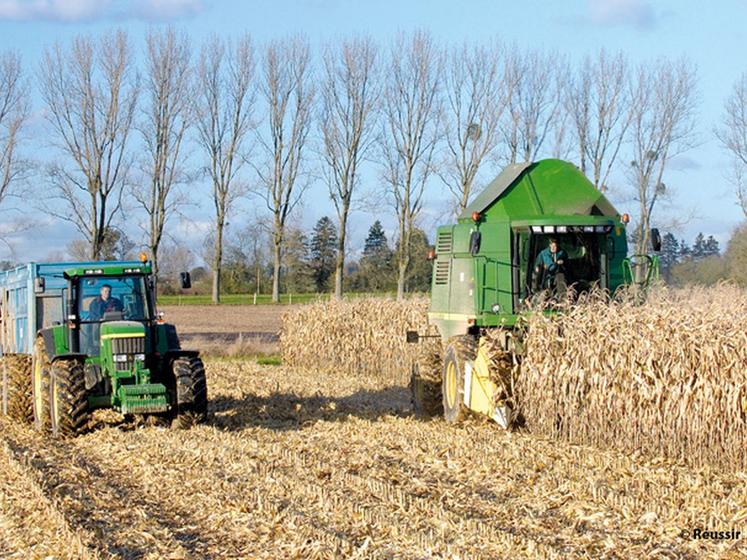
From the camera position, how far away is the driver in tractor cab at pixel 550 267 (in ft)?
44.2

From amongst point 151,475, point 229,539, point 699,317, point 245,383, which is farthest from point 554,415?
point 245,383

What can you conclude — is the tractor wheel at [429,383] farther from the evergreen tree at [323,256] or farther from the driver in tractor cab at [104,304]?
the evergreen tree at [323,256]

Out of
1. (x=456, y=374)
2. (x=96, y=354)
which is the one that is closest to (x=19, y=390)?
(x=96, y=354)

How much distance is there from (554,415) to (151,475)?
4830 mm

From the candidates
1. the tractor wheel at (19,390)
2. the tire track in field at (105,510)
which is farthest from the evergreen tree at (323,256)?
the tire track in field at (105,510)

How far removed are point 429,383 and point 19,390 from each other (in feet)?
20.7

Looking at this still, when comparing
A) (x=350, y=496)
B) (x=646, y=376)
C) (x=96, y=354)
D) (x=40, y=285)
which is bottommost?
(x=350, y=496)

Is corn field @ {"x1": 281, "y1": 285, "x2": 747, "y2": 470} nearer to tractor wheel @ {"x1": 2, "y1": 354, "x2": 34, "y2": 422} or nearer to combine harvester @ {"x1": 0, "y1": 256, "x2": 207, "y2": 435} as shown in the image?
combine harvester @ {"x1": 0, "y1": 256, "x2": 207, "y2": 435}

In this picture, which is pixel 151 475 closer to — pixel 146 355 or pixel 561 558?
pixel 146 355

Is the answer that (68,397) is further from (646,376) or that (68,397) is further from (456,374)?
(646,376)

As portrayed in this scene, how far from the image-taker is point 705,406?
34.0 ft

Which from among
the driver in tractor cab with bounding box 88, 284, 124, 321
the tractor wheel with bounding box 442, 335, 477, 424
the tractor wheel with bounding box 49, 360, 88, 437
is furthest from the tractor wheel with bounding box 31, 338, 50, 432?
the tractor wheel with bounding box 442, 335, 477, 424

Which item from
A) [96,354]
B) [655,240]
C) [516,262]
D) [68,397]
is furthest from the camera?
[96,354]

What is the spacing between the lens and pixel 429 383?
15266mm
